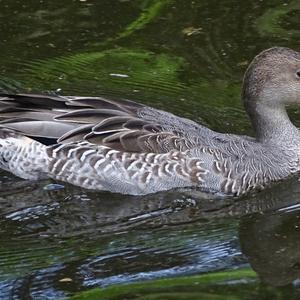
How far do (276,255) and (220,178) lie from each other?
1201 millimetres

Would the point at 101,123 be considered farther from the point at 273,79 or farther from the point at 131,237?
the point at 273,79

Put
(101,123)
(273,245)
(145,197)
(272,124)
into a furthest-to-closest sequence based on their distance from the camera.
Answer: (272,124), (101,123), (145,197), (273,245)

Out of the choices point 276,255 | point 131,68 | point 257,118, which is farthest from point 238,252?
point 131,68

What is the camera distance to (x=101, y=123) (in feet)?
29.4

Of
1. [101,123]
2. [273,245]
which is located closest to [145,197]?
[101,123]

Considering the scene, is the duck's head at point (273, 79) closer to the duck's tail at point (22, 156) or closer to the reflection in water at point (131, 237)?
the reflection in water at point (131, 237)

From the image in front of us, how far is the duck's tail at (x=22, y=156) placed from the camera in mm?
9031

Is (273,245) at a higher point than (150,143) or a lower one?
lower

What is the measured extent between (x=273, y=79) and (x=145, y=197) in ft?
4.65

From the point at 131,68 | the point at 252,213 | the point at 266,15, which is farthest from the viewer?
the point at 266,15

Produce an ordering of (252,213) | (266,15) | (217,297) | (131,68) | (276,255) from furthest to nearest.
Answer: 1. (266,15)
2. (131,68)
3. (252,213)
4. (276,255)
5. (217,297)

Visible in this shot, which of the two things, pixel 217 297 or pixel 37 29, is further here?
pixel 37 29

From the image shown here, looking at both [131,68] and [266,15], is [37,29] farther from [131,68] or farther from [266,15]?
[266,15]

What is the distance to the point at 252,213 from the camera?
28.0ft
